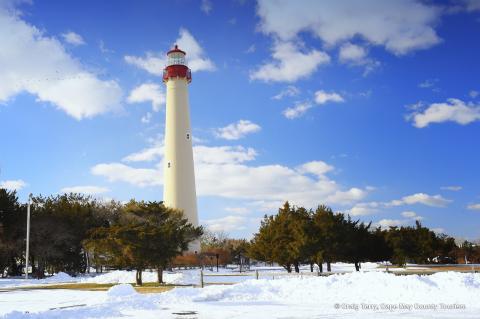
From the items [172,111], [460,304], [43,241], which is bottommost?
[460,304]

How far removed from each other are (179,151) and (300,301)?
132 ft

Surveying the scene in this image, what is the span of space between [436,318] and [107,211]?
5915cm

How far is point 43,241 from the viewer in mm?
50125

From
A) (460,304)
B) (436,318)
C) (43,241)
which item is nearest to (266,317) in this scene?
(436,318)

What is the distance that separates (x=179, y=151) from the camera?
58719 millimetres

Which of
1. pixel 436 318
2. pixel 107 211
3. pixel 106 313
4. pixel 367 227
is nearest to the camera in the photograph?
pixel 436 318

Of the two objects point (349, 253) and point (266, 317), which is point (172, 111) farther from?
point (266, 317)

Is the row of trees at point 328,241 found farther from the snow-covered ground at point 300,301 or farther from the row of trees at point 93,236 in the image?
the snow-covered ground at point 300,301

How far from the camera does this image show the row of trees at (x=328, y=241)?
41.2m

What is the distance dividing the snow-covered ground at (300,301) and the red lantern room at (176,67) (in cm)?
4051

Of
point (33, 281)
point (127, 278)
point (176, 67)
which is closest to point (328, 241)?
point (127, 278)

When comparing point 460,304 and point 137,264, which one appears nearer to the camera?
point 460,304

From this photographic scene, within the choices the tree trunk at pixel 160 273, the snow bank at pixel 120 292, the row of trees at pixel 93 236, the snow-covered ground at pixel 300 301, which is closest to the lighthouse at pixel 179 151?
the row of trees at pixel 93 236

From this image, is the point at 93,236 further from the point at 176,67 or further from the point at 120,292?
the point at 120,292
